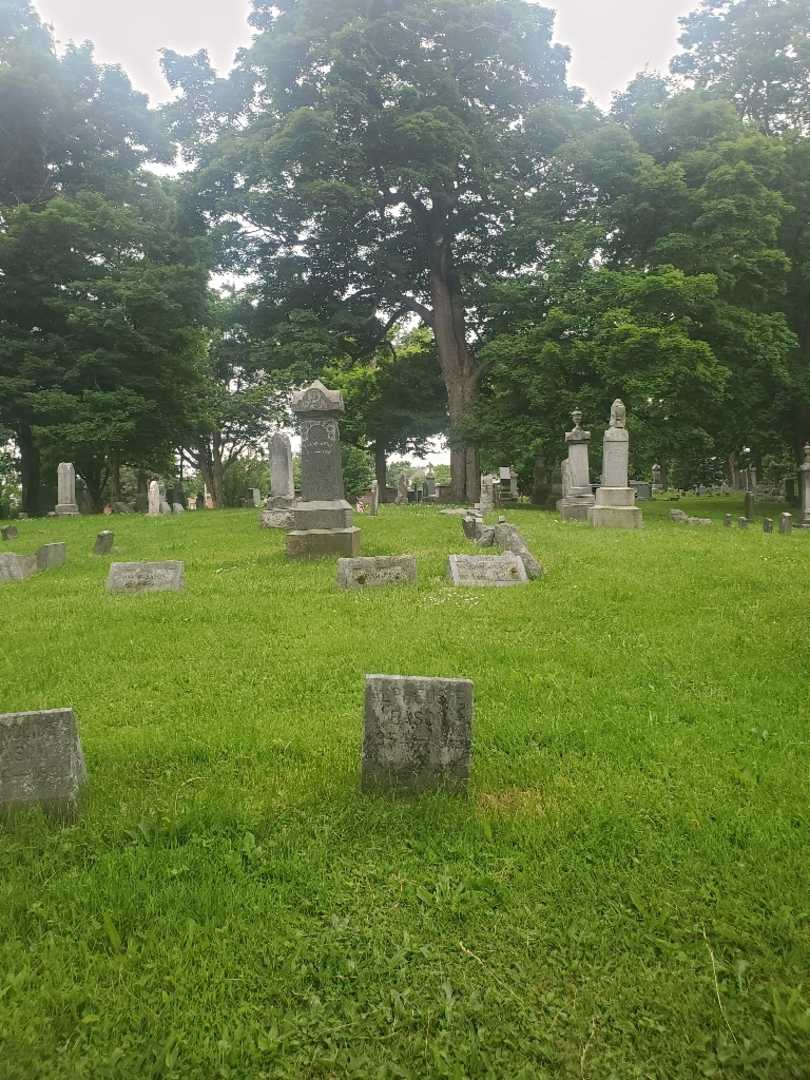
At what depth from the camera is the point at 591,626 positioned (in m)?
6.44

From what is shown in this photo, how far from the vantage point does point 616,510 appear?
1598cm

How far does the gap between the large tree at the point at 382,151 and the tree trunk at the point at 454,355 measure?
7 centimetres

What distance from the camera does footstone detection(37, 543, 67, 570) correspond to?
35.0 ft

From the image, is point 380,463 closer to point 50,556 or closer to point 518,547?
point 50,556

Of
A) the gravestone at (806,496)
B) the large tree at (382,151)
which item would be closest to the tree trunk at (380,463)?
the large tree at (382,151)

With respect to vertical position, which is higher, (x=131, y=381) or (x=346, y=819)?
(x=131, y=381)

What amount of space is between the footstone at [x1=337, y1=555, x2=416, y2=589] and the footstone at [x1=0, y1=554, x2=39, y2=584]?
5.35 metres

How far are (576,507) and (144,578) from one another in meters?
14.0

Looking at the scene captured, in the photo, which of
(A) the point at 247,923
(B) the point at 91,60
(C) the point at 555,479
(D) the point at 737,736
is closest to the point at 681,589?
(D) the point at 737,736

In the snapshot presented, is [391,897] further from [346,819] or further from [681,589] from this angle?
[681,589]

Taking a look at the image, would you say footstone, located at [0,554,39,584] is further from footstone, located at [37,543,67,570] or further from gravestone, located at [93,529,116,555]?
gravestone, located at [93,529,116,555]

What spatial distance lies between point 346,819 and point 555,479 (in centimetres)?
2507

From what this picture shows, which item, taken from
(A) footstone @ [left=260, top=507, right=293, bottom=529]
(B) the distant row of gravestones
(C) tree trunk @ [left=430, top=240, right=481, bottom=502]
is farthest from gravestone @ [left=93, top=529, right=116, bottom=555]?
(C) tree trunk @ [left=430, top=240, right=481, bottom=502]

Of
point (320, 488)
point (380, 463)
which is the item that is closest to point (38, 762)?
point (320, 488)
